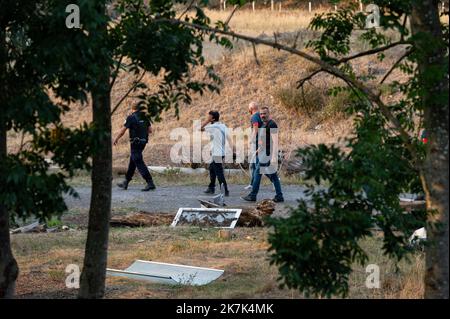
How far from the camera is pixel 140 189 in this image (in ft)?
62.6

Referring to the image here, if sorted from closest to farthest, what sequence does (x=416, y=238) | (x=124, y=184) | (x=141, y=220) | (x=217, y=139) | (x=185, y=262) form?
(x=416, y=238) < (x=185, y=262) < (x=141, y=220) < (x=217, y=139) < (x=124, y=184)

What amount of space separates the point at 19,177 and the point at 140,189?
40.7 feet

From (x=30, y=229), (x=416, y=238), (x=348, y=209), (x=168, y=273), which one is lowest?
(x=30, y=229)

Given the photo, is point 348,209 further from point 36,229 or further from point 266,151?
point 266,151

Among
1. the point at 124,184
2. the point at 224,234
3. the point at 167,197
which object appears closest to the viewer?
the point at 224,234

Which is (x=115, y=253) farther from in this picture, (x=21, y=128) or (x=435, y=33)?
(x=435, y=33)

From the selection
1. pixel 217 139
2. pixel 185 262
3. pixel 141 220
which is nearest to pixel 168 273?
pixel 185 262

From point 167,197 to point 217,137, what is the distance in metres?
1.73

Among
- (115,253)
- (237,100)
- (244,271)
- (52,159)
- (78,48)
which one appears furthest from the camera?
(237,100)

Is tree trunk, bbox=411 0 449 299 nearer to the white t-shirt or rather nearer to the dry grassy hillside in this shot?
the white t-shirt

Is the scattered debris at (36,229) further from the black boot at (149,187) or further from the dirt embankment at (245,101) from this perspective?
the dirt embankment at (245,101)

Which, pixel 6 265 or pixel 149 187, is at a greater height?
pixel 6 265

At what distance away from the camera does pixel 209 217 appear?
14.6 metres
